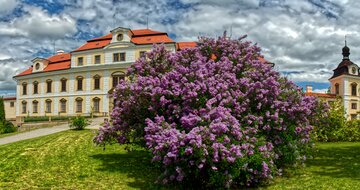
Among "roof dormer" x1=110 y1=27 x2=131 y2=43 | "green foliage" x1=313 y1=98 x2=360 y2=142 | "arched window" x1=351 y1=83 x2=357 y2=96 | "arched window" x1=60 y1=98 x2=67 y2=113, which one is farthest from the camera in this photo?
"arched window" x1=351 y1=83 x2=357 y2=96

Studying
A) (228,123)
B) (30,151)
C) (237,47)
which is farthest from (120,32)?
(228,123)

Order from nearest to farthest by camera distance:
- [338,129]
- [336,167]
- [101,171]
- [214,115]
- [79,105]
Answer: [214,115], [101,171], [336,167], [338,129], [79,105]

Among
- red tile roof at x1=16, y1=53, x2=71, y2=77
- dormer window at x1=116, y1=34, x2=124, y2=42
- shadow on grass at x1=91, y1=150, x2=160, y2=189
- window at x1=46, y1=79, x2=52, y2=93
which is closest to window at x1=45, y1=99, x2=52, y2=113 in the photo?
window at x1=46, y1=79, x2=52, y2=93

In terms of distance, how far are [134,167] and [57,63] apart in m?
42.3

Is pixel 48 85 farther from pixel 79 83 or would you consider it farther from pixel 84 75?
pixel 84 75

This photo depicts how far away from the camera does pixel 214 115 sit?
8.23 meters

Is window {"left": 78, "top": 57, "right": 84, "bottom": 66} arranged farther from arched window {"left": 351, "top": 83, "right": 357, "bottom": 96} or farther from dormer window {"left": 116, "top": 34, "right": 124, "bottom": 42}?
arched window {"left": 351, "top": 83, "right": 357, "bottom": 96}

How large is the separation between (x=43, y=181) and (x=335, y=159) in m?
11.2

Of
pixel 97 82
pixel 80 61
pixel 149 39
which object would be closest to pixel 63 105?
pixel 97 82

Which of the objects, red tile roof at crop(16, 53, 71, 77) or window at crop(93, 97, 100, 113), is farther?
red tile roof at crop(16, 53, 71, 77)

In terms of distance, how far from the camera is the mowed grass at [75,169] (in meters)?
8.78

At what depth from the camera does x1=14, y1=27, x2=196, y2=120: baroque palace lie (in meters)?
42.4

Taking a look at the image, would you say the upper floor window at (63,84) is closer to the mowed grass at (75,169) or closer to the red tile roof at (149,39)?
the red tile roof at (149,39)

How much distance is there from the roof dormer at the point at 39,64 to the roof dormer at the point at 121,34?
45.1 ft
